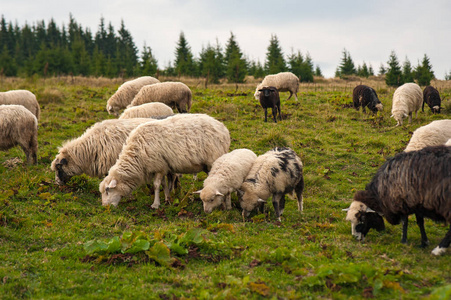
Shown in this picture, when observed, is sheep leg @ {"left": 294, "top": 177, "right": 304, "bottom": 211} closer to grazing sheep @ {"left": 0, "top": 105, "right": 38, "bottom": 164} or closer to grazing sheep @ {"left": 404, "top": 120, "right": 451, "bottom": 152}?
grazing sheep @ {"left": 404, "top": 120, "right": 451, "bottom": 152}

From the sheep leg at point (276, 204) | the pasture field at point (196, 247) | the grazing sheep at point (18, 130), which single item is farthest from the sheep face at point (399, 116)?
the grazing sheep at point (18, 130)

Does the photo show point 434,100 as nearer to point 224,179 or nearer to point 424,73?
point 224,179

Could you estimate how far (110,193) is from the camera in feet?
27.4

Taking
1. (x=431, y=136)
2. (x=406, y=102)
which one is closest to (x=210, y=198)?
(x=431, y=136)

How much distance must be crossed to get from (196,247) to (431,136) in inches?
271

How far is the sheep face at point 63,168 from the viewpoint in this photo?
941 centimetres

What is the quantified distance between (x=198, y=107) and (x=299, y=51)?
1057 inches

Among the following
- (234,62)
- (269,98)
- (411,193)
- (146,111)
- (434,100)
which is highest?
(234,62)

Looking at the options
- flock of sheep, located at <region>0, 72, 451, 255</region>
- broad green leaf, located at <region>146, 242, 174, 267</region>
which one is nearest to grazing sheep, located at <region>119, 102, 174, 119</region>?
flock of sheep, located at <region>0, 72, 451, 255</region>

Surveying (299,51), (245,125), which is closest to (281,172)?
(245,125)

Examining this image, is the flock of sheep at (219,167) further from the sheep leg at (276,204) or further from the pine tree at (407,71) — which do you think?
the pine tree at (407,71)

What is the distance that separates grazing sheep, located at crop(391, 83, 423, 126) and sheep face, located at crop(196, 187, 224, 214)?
10764mm

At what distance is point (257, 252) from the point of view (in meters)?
5.83

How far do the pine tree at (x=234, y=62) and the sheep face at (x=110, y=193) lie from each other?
20.8 meters
